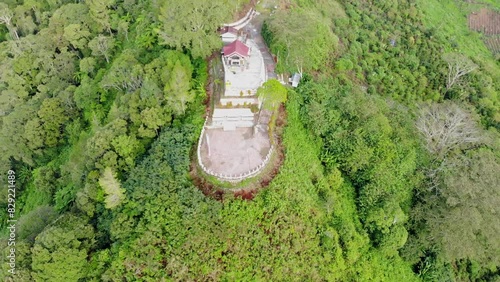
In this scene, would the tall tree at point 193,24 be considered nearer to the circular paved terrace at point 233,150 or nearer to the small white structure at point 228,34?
the small white structure at point 228,34

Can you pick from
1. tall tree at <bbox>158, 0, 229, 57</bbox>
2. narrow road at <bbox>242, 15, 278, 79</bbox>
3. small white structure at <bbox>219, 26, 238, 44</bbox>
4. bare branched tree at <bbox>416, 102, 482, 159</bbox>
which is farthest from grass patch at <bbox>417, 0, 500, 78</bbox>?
tall tree at <bbox>158, 0, 229, 57</bbox>

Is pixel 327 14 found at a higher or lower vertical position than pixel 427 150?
higher

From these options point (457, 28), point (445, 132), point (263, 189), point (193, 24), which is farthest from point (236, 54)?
point (457, 28)

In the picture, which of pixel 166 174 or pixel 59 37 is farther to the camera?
pixel 59 37

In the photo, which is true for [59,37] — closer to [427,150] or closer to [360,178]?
[360,178]

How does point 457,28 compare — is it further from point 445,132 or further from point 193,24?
point 193,24

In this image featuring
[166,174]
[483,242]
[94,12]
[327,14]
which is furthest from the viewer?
[327,14]

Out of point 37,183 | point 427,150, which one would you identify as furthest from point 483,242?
point 37,183

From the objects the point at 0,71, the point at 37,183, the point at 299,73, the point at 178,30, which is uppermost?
the point at 178,30
